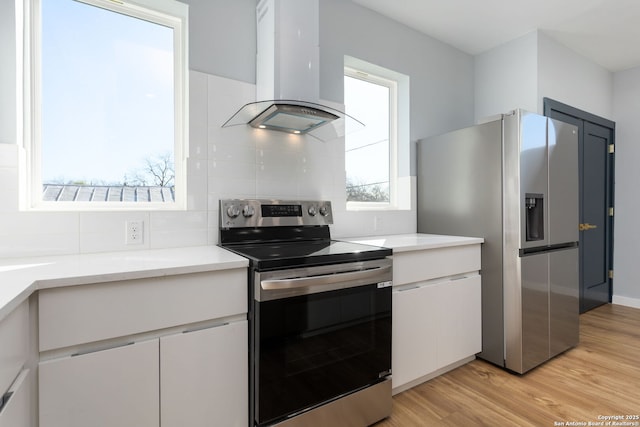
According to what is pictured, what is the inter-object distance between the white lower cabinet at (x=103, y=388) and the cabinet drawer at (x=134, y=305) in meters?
0.07

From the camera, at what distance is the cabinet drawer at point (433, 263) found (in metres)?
1.82

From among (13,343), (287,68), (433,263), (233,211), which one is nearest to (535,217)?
(433,263)

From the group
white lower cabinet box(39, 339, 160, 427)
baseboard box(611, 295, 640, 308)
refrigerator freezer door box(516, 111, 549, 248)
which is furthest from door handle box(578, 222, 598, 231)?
white lower cabinet box(39, 339, 160, 427)

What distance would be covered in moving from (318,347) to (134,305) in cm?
74

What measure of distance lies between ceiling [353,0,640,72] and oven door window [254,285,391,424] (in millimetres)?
2144

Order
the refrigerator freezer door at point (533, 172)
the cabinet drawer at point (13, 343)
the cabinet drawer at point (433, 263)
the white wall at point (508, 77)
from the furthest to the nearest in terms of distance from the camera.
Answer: the white wall at point (508, 77) < the refrigerator freezer door at point (533, 172) < the cabinet drawer at point (433, 263) < the cabinet drawer at point (13, 343)

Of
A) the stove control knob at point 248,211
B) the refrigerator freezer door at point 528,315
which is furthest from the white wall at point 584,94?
the stove control knob at point 248,211

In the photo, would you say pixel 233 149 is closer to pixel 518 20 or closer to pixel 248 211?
pixel 248 211

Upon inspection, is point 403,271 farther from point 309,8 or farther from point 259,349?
point 309,8

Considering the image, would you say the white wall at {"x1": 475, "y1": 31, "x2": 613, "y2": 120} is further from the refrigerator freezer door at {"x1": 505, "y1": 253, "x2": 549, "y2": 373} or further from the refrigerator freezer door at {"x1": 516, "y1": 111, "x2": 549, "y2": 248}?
the refrigerator freezer door at {"x1": 505, "y1": 253, "x2": 549, "y2": 373}

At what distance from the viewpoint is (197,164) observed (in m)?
1.79

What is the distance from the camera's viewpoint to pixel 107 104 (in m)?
1.69

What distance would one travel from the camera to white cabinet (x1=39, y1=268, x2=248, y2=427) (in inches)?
39.9

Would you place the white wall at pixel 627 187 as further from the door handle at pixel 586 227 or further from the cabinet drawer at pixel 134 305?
the cabinet drawer at pixel 134 305
